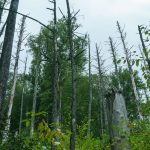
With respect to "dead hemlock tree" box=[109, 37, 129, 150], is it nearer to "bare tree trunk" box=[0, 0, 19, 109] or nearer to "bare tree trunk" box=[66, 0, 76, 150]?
"bare tree trunk" box=[0, 0, 19, 109]

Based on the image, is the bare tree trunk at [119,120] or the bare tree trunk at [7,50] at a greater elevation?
the bare tree trunk at [7,50]

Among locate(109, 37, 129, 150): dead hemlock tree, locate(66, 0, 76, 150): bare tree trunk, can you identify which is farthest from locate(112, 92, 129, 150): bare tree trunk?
locate(66, 0, 76, 150): bare tree trunk

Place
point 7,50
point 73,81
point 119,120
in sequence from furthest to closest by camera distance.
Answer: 1. point 73,81
2. point 7,50
3. point 119,120

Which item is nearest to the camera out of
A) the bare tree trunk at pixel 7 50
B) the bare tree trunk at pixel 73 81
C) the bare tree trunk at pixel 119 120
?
the bare tree trunk at pixel 119 120

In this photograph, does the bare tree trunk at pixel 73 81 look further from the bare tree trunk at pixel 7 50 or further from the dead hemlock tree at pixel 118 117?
the dead hemlock tree at pixel 118 117

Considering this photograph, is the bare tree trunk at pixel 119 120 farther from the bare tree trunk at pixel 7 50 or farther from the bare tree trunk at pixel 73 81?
the bare tree trunk at pixel 73 81

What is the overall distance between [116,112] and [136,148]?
2.31ft

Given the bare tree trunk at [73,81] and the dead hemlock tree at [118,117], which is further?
the bare tree trunk at [73,81]

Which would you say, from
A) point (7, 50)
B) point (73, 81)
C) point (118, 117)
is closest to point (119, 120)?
point (118, 117)

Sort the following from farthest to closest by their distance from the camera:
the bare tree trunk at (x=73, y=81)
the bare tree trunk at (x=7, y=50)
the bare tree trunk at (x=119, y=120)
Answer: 1. the bare tree trunk at (x=73, y=81)
2. the bare tree trunk at (x=7, y=50)
3. the bare tree trunk at (x=119, y=120)

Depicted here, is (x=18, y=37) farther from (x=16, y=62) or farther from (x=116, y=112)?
(x=116, y=112)

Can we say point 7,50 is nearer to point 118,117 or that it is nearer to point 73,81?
point 73,81

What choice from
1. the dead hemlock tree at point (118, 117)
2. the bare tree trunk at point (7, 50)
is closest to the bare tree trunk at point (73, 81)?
the bare tree trunk at point (7, 50)

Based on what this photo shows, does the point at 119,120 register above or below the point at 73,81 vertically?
below
